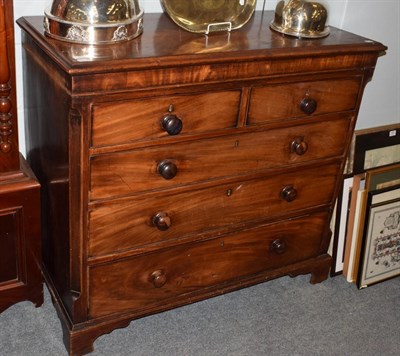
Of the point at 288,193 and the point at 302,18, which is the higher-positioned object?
the point at 302,18

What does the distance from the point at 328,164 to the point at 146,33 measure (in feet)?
2.76

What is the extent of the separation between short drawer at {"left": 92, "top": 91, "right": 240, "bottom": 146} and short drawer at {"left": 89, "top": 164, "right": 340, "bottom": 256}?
0.23 metres

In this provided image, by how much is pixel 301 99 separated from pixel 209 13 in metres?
0.42

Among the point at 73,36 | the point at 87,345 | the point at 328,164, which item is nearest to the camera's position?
the point at 73,36

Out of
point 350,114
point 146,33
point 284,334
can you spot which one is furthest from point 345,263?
point 146,33

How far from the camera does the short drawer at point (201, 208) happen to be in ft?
6.11

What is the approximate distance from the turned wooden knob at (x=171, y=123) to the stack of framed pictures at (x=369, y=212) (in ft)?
3.20

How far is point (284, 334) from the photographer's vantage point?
7.36 ft

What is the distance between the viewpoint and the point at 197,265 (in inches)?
83.9

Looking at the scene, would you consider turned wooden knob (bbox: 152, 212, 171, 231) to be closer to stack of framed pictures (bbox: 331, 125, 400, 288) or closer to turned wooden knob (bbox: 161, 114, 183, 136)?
turned wooden knob (bbox: 161, 114, 183, 136)

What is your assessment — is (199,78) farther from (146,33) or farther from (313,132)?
(313,132)

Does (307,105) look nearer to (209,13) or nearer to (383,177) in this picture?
(209,13)

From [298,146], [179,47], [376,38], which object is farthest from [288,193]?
[376,38]

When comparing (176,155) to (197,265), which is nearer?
(176,155)
